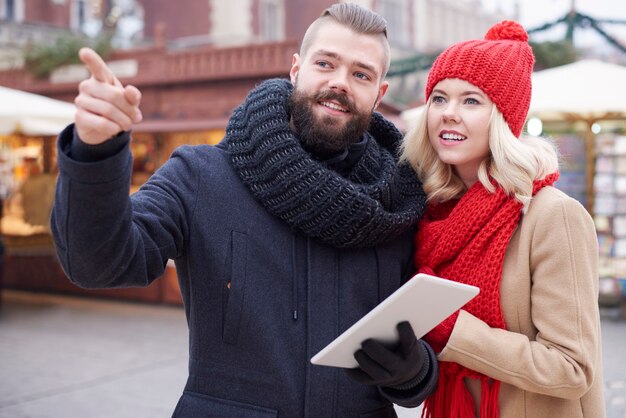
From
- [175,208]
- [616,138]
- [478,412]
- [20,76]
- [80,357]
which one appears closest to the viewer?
[175,208]

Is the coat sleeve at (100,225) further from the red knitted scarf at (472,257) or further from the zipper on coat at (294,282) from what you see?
the red knitted scarf at (472,257)

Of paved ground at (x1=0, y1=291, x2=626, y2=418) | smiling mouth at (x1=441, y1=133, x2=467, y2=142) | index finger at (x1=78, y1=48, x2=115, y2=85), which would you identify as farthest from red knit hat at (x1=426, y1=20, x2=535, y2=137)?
paved ground at (x1=0, y1=291, x2=626, y2=418)

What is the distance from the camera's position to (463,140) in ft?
7.51

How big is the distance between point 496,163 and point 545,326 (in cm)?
51

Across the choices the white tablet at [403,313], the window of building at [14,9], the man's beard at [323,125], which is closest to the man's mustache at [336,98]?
the man's beard at [323,125]

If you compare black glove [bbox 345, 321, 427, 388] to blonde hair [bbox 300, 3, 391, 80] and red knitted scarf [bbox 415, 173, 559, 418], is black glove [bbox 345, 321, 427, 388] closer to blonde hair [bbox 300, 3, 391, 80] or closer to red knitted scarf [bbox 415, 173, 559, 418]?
red knitted scarf [bbox 415, 173, 559, 418]

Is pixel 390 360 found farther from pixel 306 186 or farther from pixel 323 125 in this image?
pixel 323 125

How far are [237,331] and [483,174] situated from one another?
91 centimetres

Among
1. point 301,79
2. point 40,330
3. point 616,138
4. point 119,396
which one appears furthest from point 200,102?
point 301,79

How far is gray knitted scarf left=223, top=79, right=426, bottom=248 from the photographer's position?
79.4 inches

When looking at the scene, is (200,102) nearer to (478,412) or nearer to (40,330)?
(40,330)

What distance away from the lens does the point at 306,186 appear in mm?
2018

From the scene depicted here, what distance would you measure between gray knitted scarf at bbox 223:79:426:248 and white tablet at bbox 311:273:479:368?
376 mm

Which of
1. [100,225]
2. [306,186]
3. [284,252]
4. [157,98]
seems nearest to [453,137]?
[306,186]
